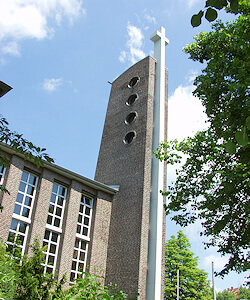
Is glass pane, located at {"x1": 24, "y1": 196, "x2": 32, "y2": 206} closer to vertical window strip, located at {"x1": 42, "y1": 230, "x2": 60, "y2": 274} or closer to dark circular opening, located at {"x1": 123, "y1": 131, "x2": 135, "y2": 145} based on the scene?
vertical window strip, located at {"x1": 42, "y1": 230, "x2": 60, "y2": 274}

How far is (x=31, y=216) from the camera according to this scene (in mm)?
19188

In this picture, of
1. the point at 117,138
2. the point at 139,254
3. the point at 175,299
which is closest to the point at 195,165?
the point at 139,254

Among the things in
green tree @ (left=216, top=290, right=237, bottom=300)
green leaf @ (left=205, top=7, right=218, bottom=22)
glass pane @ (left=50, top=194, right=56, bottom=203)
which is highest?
green tree @ (left=216, top=290, right=237, bottom=300)

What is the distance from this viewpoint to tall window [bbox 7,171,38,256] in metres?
18.5

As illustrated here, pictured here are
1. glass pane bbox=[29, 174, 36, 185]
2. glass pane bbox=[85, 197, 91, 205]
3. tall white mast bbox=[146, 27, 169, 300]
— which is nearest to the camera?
tall white mast bbox=[146, 27, 169, 300]

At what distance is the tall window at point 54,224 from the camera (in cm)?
1942

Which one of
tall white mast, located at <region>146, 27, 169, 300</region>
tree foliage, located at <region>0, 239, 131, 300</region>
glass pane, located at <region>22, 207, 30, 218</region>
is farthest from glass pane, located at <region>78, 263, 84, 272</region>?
tree foliage, located at <region>0, 239, 131, 300</region>

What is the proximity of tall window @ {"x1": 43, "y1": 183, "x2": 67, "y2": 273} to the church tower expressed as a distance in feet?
11.9

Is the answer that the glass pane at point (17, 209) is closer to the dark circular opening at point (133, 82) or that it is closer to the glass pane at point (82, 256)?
the glass pane at point (82, 256)

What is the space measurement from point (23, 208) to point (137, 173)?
25.1 feet

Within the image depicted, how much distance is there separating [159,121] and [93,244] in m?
9.54

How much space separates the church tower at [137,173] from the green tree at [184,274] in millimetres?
11698

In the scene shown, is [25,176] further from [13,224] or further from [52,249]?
[52,249]

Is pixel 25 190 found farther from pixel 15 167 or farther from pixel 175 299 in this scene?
pixel 175 299
